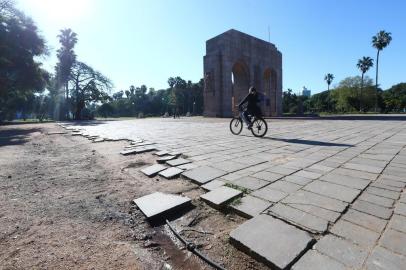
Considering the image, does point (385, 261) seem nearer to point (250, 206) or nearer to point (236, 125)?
point (250, 206)

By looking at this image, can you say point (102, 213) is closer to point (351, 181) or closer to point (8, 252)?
point (8, 252)

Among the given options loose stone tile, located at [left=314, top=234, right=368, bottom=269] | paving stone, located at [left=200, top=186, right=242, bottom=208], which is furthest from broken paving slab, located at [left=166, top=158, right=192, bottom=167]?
loose stone tile, located at [left=314, top=234, right=368, bottom=269]

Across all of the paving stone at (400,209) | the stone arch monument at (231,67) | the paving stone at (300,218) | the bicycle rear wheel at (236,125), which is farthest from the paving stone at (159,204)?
the stone arch monument at (231,67)

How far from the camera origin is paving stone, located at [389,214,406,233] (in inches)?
85.0

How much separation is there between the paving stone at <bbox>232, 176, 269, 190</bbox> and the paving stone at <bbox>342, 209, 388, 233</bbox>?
3.55 ft

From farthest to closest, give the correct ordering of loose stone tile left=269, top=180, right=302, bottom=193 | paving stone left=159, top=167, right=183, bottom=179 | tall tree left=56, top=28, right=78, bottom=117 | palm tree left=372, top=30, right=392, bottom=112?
palm tree left=372, top=30, right=392, bottom=112, tall tree left=56, top=28, right=78, bottom=117, paving stone left=159, top=167, right=183, bottom=179, loose stone tile left=269, top=180, right=302, bottom=193

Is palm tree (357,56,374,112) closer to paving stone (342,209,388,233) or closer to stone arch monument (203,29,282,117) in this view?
stone arch monument (203,29,282,117)

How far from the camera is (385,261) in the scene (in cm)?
175

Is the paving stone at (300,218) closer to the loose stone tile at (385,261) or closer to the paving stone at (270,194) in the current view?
the paving stone at (270,194)

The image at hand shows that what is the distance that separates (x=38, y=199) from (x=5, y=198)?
44 cm

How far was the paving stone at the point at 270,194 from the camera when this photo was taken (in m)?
2.87

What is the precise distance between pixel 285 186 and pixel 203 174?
4.08ft

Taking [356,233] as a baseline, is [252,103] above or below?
above

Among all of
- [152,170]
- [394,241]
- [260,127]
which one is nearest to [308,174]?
[394,241]
